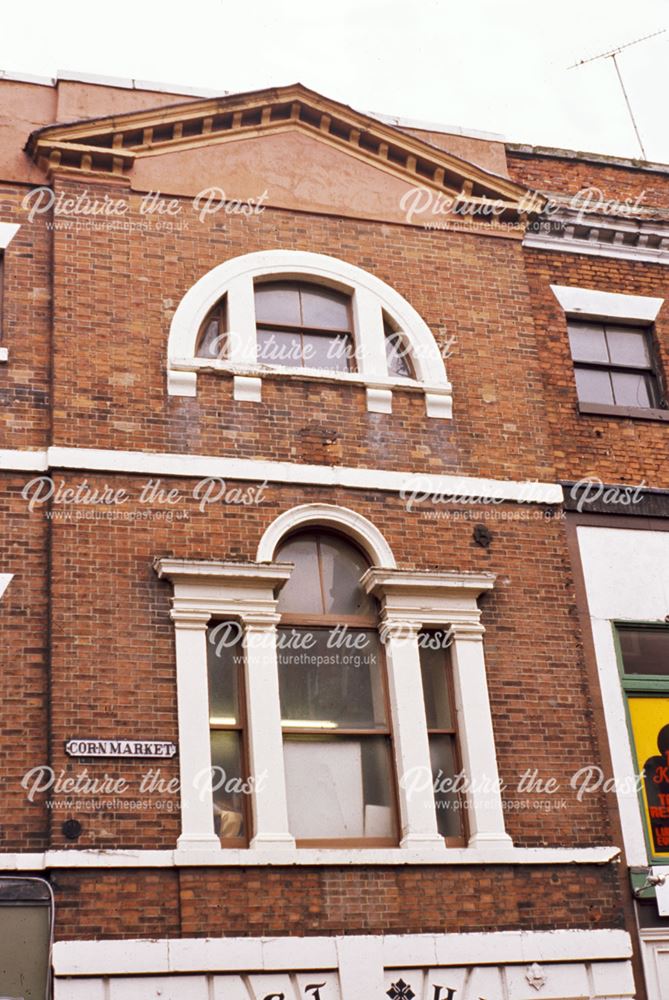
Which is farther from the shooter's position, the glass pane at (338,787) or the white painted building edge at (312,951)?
the glass pane at (338,787)

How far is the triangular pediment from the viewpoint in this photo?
14320 millimetres

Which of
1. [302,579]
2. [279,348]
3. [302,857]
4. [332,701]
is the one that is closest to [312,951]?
[302,857]

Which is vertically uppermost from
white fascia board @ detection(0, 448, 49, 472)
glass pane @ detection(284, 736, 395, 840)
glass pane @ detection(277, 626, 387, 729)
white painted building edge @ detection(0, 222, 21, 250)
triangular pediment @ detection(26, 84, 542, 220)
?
triangular pediment @ detection(26, 84, 542, 220)

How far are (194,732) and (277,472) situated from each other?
2.78m

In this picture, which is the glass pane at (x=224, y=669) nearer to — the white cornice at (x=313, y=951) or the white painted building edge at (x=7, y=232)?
the white cornice at (x=313, y=951)

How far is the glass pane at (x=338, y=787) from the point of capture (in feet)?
40.9

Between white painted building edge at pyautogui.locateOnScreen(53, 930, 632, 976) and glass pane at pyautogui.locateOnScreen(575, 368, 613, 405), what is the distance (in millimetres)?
5928

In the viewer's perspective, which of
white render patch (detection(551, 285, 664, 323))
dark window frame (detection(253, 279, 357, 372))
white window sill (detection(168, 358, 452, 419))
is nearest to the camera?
white window sill (detection(168, 358, 452, 419))

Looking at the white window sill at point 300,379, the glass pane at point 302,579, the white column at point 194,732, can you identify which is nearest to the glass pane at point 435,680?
the glass pane at point 302,579

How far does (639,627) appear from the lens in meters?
14.4

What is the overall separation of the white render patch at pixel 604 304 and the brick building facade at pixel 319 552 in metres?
0.04

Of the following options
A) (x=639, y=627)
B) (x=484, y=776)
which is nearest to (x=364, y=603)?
(x=484, y=776)

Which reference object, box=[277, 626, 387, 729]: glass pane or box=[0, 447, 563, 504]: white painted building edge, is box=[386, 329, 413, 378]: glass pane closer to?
box=[0, 447, 563, 504]: white painted building edge

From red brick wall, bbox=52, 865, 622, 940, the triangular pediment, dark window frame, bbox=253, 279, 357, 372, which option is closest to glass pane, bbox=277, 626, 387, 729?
red brick wall, bbox=52, 865, 622, 940
